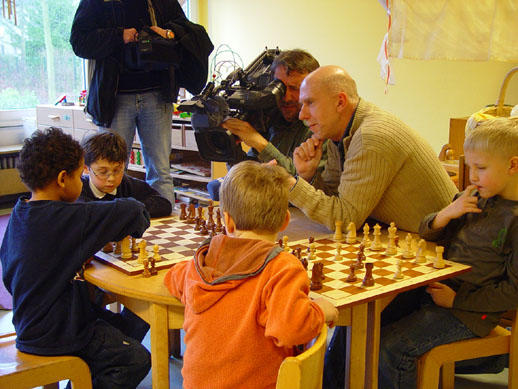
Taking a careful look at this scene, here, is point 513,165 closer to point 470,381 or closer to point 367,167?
point 367,167

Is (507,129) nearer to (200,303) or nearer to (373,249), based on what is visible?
(373,249)

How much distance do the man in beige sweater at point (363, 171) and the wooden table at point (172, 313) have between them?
0.43 m

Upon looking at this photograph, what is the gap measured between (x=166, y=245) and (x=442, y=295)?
3.02ft

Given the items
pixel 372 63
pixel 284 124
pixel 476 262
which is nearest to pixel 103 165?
pixel 284 124

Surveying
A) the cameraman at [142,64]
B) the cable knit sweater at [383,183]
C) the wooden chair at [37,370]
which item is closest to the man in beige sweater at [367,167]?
the cable knit sweater at [383,183]

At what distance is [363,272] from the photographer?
1666 mm

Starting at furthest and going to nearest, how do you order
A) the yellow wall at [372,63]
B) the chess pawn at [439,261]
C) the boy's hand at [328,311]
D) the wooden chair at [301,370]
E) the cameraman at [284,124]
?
the yellow wall at [372,63] < the cameraman at [284,124] < the chess pawn at [439,261] < the boy's hand at [328,311] < the wooden chair at [301,370]

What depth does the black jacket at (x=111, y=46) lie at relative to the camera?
9.77ft

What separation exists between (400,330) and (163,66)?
1921mm

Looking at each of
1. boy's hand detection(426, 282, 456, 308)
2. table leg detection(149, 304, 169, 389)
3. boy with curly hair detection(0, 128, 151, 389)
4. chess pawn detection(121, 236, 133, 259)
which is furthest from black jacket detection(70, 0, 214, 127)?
boy's hand detection(426, 282, 456, 308)

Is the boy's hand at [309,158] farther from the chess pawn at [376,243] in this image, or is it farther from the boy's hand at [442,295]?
the boy's hand at [442,295]

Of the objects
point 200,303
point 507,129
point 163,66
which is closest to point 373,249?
point 507,129

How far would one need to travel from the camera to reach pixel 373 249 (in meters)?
1.89

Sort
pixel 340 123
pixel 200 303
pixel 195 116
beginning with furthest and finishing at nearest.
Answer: pixel 195 116 → pixel 340 123 → pixel 200 303
